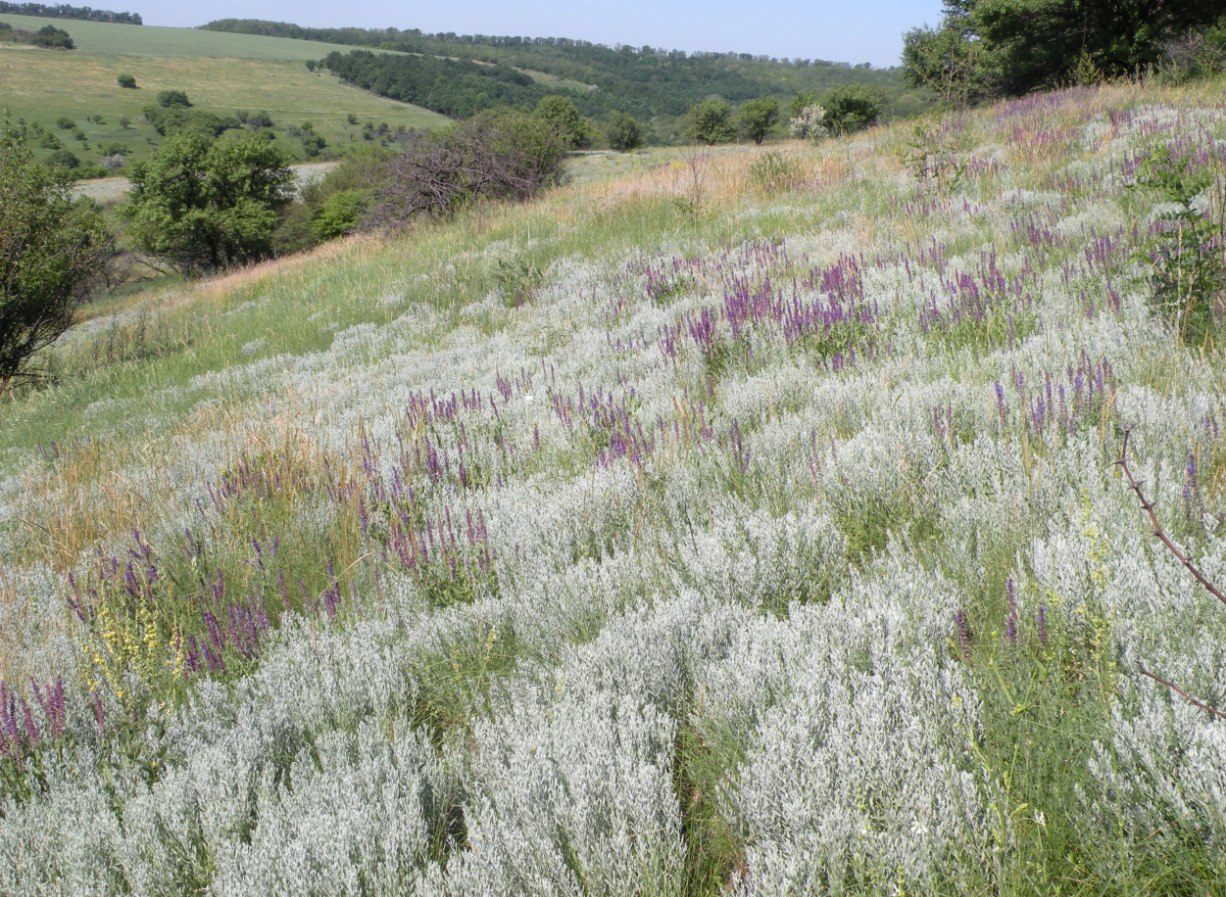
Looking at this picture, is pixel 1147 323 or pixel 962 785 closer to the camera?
pixel 962 785

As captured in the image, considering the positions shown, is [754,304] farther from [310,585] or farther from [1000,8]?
[1000,8]

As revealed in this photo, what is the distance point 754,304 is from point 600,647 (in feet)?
13.0

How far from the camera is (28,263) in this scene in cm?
1370

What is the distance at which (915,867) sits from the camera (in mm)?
1195

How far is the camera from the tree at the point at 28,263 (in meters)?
13.3

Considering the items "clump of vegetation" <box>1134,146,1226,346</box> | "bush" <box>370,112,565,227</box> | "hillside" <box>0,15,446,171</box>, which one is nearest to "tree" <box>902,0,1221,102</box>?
"bush" <box>370,112,565,227</box>

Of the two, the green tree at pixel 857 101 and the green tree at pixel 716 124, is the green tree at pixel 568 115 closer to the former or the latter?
the green tree at pixel 716 124

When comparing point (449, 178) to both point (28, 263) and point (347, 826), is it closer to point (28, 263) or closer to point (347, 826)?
point (28, 263)

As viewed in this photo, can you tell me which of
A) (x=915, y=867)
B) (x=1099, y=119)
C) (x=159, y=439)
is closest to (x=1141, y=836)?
(x=915, y=867)

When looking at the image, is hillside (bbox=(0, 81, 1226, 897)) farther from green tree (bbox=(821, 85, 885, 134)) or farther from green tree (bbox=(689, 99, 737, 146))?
green tree (bbox=(689, 99, 737, 146))

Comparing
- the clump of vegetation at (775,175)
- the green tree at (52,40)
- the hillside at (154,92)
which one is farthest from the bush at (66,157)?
the clump of vegetation at (775,175)

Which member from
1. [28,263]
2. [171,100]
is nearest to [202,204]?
[28,263]

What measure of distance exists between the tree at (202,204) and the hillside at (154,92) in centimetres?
4582

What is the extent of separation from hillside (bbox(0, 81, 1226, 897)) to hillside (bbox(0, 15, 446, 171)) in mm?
109451
